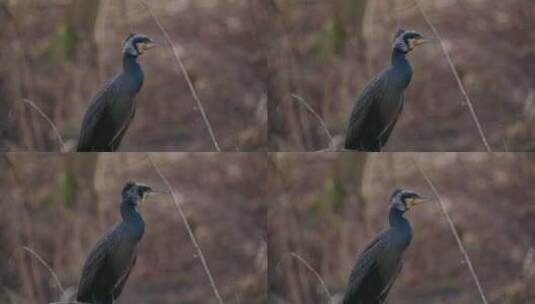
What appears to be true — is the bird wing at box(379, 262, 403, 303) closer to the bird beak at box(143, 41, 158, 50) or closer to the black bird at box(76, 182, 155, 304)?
the black bird at box(76, 182, 155, 304)

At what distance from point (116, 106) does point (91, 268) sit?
567 mm

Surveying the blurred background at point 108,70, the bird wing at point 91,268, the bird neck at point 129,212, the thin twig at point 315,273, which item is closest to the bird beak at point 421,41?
the blurred background at point 108,70

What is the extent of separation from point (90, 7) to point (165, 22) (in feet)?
0.88

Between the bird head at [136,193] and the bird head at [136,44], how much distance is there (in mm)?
455

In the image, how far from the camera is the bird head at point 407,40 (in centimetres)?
338

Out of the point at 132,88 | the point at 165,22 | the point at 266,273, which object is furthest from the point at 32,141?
the point at 266,273

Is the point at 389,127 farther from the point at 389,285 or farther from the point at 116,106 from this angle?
the point at 116,106

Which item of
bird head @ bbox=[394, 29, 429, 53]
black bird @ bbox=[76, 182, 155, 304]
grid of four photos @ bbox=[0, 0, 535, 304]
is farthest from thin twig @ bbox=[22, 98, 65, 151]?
bird head @ bbox=[394, 29, 429, 53]

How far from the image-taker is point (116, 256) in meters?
3.38

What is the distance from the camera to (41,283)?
3.41 m

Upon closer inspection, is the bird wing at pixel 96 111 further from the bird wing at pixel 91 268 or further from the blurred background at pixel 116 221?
the bird wing at pixel 91 268

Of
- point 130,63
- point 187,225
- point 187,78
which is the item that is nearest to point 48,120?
point 130,63

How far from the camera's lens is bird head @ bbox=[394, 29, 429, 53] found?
338 cm

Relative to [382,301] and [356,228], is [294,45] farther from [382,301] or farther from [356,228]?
[382,301]
